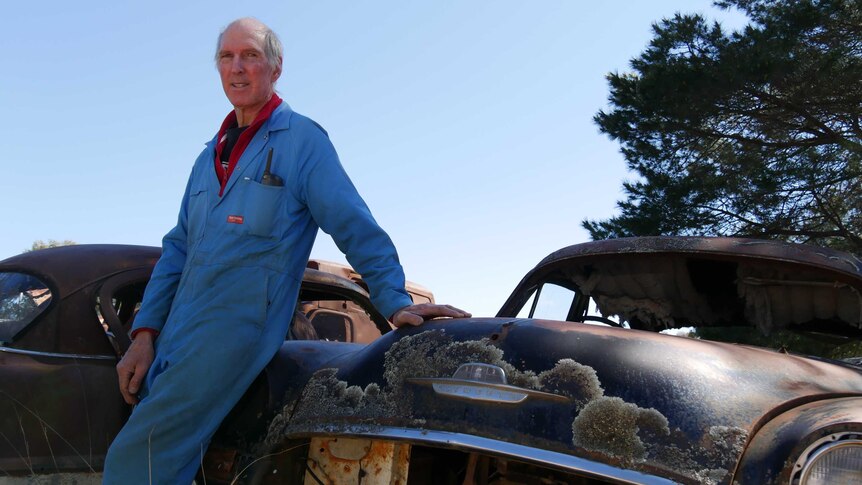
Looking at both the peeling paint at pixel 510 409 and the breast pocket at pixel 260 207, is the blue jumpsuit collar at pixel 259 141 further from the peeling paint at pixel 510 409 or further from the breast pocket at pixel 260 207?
the peeling paint at pixel 510 409

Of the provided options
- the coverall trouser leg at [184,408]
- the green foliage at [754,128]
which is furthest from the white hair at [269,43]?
the green foliage at [754,128]

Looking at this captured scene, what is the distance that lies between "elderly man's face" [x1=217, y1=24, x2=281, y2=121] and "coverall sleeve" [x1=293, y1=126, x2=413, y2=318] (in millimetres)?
280

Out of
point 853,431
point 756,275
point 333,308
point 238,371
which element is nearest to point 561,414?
point 853,431

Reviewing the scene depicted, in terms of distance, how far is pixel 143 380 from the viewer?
2467 millimetres

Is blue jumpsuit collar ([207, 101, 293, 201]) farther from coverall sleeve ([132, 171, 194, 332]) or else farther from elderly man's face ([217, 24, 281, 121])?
coverall sleeve ([132, 171, 194, 332])

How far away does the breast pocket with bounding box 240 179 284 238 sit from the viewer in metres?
2.36

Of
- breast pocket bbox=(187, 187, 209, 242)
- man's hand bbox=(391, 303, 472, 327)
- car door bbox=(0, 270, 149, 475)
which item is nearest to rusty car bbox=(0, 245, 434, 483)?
car door bbox=(0, 270, 149, 475)

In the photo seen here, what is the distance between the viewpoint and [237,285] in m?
2.32

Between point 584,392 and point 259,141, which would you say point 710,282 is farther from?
point 259,141

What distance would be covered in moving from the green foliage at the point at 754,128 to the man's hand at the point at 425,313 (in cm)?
1083

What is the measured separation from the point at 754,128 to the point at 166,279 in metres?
11.6

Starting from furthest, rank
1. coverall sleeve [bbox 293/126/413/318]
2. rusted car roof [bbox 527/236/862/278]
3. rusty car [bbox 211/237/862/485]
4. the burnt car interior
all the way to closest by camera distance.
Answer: the burnt car interior
rusted car roof [bbox 527/236/862/278]
coverall sleeve [bbox 293/126/413/318]
rusty car [bbox 211/237/862/485]

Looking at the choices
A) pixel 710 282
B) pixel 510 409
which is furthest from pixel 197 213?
pixel 710 282

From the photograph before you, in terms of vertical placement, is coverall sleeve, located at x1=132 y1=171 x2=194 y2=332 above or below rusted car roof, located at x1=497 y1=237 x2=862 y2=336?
below
